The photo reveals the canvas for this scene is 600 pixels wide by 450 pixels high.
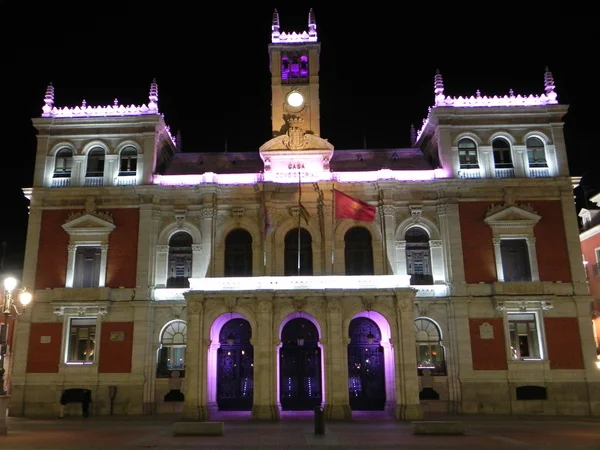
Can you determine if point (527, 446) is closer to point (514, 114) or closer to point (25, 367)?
point (514, 114)

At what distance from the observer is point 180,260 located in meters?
33.9

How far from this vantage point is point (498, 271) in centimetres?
3259

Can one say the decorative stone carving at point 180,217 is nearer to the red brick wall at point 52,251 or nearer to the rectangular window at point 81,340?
the red brick wall at point 52,251

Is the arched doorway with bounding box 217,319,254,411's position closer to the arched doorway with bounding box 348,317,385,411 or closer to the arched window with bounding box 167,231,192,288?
the arched window with bounding box 167,231,192,288

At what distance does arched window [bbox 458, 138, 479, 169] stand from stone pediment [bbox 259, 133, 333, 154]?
790 cm

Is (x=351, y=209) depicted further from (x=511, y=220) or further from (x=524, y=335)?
(x=524, y=335)

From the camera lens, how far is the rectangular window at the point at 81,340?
32.1 meters

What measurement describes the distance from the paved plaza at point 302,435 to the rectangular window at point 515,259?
8.00 meters

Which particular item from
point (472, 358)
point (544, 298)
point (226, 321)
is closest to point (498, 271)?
point (544, 298)

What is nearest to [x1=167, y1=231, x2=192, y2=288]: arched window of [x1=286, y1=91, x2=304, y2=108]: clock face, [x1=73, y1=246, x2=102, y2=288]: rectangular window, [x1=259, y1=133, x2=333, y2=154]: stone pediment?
[x1=73, y1=246, x2=102, y2=288]: rectangular window

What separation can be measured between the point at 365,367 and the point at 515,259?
34.8ft

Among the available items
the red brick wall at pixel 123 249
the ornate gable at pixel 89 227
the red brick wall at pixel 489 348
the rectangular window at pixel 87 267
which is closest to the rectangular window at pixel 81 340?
the rectangular window at pixel 87 267

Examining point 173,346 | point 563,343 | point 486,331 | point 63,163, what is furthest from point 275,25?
point 563,343

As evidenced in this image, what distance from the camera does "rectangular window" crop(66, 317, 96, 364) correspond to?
105ft
